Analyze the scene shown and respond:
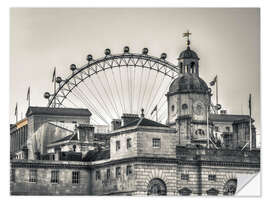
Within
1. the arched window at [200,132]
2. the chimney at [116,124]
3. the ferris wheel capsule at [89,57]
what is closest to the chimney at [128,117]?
the chimney at [116,124]

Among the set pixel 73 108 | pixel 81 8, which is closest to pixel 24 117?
pixel 73 108

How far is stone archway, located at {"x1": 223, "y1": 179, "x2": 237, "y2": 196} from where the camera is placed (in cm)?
9526

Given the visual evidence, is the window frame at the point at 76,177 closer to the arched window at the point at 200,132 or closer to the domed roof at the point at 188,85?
the domed roof at the point at 188,85

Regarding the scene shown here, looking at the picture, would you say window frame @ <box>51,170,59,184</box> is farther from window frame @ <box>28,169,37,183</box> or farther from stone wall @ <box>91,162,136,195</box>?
stone wall @ <box>91,162,136,195</box>

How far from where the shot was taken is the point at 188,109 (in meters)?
105

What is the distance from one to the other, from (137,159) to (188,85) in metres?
9.05

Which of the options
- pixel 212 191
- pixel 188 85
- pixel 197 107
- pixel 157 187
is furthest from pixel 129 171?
pixel 197 107

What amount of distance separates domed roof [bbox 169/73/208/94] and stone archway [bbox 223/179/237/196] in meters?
5.12

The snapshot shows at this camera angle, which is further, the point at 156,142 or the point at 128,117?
the point at 128,117

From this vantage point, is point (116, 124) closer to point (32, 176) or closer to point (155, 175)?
point (155, 175)

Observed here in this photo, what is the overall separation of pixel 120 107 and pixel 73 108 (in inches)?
155
